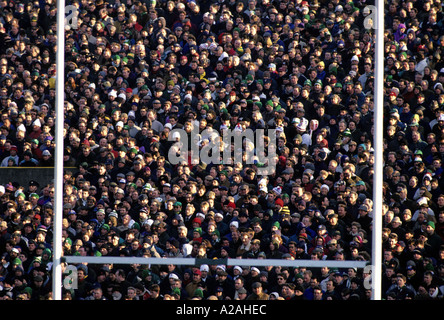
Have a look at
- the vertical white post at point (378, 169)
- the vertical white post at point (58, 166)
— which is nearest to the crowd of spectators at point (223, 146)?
the vertical white post at point (58, 166)

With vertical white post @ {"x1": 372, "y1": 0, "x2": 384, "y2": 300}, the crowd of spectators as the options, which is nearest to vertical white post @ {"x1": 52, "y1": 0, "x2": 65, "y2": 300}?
vertical white post @ {"x1": 372, "y1": 0, "x2": 384, "y2": 300}

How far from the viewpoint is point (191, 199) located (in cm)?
1062

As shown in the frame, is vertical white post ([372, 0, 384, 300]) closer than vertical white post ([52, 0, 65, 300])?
Yes

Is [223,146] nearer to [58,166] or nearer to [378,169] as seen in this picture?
[58,166]

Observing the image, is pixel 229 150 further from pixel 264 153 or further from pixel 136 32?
pixel 136 32

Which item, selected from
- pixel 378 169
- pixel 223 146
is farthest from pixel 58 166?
pixel 223 146

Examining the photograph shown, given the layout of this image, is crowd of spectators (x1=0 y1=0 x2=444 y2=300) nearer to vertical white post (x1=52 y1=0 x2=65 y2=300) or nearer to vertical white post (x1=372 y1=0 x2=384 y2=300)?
vertical white post (x1=52 y1=0 x2=65 y2=300)

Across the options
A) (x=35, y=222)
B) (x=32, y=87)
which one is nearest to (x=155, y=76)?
(x=32, y=87)

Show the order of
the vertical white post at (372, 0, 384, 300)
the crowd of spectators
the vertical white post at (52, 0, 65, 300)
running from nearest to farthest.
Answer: the vertical white post at (372, 0, 384, 300)
the vertical white post at (52, 0, 65, 300)
the crowd of spectators

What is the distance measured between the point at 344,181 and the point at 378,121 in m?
4.76

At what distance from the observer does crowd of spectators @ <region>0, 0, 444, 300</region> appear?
375 inches

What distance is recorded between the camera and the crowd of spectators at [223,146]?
9531 millimetres

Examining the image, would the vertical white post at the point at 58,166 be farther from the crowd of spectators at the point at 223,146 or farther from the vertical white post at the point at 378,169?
the crowd of spectators at the point at 223,146
